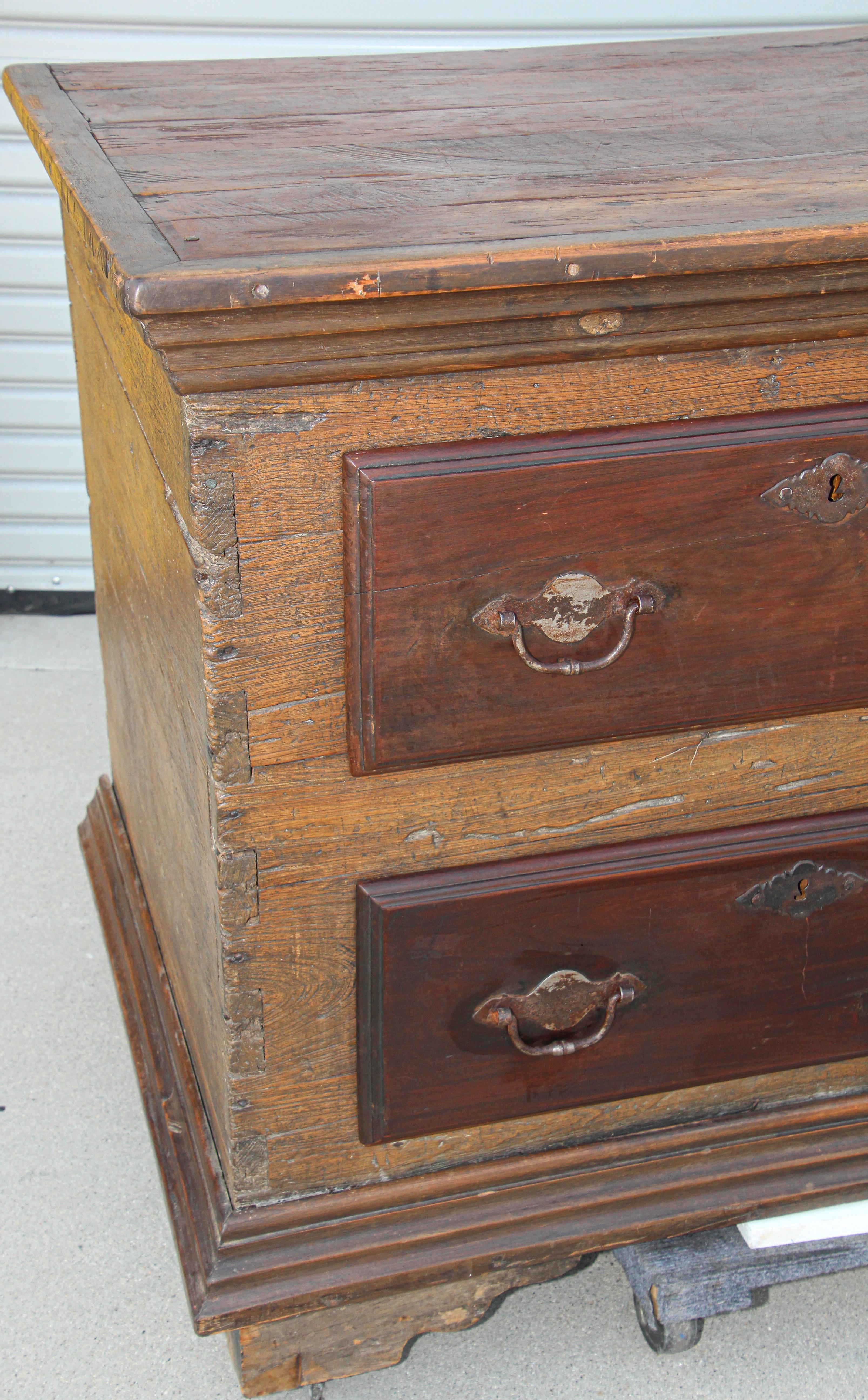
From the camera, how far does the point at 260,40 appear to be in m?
2.54

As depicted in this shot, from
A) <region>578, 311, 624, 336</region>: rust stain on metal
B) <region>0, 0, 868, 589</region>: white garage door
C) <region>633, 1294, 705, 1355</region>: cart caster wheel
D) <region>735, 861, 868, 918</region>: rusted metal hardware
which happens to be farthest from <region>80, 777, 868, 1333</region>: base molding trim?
<region>0, 0, 868, 589</region>: white garage door

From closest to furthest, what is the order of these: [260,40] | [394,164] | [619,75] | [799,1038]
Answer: [394,164] < [799,1038] < [619,75] < [260,40]

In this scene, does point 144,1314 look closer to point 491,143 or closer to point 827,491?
point 827,491

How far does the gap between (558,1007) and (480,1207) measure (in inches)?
8.8

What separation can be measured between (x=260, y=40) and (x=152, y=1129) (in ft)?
6.85

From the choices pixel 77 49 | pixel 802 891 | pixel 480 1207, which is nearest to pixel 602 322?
pixel 802 891

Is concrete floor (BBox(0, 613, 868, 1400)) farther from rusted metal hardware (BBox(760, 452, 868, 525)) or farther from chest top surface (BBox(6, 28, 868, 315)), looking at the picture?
chest top surface (BBox(6, 28, 868, 315))

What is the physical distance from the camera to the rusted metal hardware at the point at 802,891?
115cm

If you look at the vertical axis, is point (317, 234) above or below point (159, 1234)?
above

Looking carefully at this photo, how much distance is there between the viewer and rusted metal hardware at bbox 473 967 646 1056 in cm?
111

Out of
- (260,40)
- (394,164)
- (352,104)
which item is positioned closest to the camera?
(394,164)

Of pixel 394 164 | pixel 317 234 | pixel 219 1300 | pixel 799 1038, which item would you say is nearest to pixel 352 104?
pixel 394 164

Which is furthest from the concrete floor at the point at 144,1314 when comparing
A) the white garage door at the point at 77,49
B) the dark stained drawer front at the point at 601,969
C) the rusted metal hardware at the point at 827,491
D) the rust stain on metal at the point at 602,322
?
the white garage door at the point at 77,49

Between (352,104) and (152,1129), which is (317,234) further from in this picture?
(152,1129)
